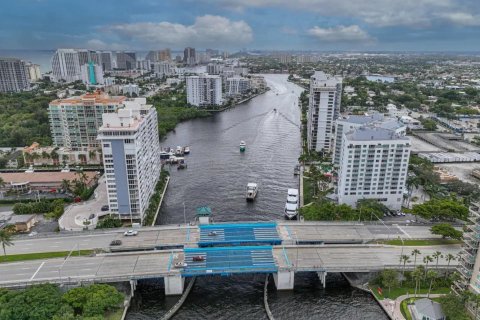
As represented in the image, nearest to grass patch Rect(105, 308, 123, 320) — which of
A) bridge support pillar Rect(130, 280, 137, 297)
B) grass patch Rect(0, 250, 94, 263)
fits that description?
bridge support pillar Rect(130, 280, 137, 297)

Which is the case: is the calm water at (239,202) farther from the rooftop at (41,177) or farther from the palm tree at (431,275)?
the rooftop at (41,177)

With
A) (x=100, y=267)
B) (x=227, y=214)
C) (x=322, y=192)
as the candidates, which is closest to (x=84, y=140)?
(x=227, y=214)

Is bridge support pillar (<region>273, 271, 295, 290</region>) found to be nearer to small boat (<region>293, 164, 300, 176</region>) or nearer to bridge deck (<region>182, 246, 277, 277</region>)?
bridge deck (<region>182, 246, 277, 277</region>)

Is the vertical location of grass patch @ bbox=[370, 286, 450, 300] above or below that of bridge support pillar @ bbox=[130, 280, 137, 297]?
below

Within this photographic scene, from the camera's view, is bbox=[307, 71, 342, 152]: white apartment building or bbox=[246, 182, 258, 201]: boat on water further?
bbox=[307, 71, 342, 152]: white apartment building

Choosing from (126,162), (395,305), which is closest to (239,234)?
(126,162)

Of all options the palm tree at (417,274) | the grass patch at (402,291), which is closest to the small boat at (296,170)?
the grass patch at (402,291)

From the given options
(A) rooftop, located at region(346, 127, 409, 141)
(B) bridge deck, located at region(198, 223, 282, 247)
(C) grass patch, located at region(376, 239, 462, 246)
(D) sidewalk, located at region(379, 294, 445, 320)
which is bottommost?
(D) sidewalk, located at region(379, 294, 445, 320)
